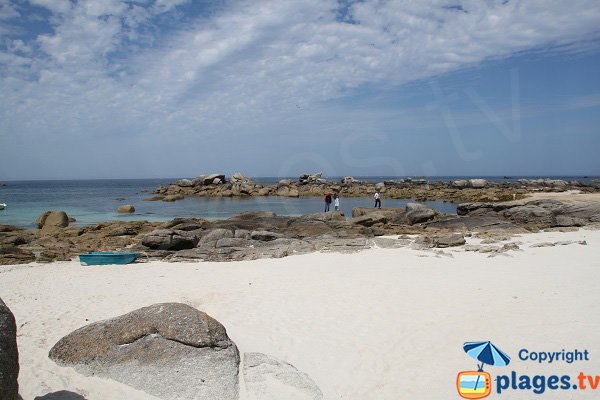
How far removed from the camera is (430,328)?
8.06 metres

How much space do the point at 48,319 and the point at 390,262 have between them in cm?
1018

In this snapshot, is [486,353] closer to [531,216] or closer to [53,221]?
[531,216]

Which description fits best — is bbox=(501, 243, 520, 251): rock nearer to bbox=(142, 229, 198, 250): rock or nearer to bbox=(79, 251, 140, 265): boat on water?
bbox=(142, 229, 198, 250): rock

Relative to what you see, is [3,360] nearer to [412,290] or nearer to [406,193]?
[412,290]

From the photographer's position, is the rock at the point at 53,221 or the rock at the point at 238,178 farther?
the rock at the point at 238,178

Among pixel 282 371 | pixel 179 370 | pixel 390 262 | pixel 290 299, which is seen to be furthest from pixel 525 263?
pixel 179 370

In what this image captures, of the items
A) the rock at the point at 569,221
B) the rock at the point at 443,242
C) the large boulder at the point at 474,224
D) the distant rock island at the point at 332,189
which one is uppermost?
the distant rock island at the point at 332,189

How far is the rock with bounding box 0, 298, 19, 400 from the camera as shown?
414cm

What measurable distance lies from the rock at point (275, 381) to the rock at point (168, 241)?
12812mm

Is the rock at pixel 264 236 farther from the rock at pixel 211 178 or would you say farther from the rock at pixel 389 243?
the rock at pixel 211 178

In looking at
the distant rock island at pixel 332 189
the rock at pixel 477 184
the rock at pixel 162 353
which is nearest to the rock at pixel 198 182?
the distant rock island at pixel 332 189

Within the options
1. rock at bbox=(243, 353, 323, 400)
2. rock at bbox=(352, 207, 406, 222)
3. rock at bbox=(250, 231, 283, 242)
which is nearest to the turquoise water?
rock at bbox=(352, 207, 406, 222)

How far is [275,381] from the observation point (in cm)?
626
